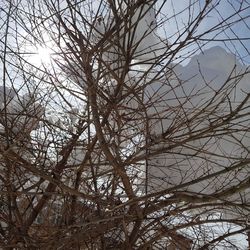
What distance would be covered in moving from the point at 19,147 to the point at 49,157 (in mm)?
323

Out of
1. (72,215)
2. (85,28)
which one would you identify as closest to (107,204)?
(72,215)

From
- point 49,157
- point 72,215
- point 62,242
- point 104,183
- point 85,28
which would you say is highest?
point 85,28

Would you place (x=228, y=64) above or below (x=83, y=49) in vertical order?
above

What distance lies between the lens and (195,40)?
168 cm

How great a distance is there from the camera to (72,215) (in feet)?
6.44

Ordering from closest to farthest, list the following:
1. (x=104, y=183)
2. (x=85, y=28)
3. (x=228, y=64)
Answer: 1. (x=85, y=28)
2. (x=104, y=183)
3. (x=228, y=64)

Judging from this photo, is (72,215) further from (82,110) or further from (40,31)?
(40,31)

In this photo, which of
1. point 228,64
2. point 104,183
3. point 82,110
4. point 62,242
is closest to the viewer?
point 62,242

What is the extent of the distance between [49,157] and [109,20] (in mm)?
890

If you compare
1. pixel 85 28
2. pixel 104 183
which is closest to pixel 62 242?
pixel 104 183

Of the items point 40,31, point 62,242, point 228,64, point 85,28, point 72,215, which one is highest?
point 228,64

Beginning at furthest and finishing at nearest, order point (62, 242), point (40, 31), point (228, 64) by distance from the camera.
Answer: point (228, 64) < point (40, 31) < point (62, 242)

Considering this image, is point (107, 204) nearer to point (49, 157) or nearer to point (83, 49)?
point (83, 49)

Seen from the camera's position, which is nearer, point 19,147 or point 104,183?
point 19,147
